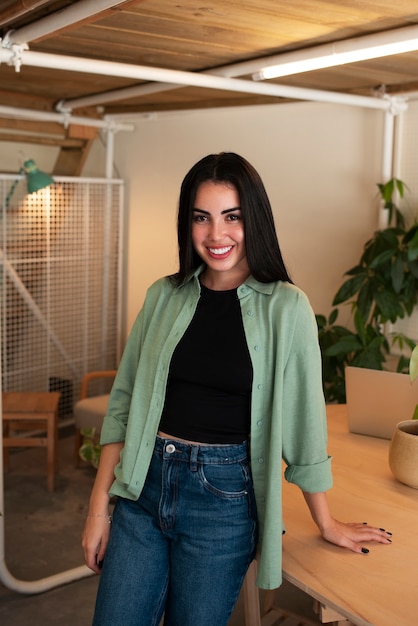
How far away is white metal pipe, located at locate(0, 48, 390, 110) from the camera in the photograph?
2.75m

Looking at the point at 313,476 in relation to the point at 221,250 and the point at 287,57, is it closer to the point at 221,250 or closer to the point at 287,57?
the point at 221,250

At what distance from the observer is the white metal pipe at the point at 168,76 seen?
9.01ft

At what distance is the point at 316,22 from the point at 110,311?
11.9 ft

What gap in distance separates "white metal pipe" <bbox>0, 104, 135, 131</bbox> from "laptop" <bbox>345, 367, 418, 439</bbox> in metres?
2.93

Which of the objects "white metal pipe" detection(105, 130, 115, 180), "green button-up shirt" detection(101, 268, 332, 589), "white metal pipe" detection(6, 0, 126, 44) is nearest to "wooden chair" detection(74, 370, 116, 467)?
"white metal pipe" detection(105, 130, 115, 180)

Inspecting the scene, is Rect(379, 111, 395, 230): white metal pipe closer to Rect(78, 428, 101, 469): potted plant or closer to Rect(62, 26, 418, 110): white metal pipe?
Rect(62, 26, 418, 110): white metal pipe

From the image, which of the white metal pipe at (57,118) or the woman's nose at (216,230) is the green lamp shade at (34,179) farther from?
the woman's nose at (216,230)

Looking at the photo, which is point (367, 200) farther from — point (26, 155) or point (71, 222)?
point (26, 155)

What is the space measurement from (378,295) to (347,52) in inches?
53.4

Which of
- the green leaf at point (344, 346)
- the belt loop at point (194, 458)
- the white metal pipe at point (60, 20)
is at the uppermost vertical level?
the white metal pipe at point (60, 20)

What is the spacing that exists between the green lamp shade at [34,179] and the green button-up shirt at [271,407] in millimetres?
3205

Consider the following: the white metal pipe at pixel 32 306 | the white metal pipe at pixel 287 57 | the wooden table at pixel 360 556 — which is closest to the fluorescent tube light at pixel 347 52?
the white metal pipe at pixel 287 57

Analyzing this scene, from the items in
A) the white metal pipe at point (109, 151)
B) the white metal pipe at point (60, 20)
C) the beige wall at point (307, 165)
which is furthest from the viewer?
the white metal pipe at point (109, 151)

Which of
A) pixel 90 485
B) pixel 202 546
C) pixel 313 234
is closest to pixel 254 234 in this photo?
pixel 202 546
